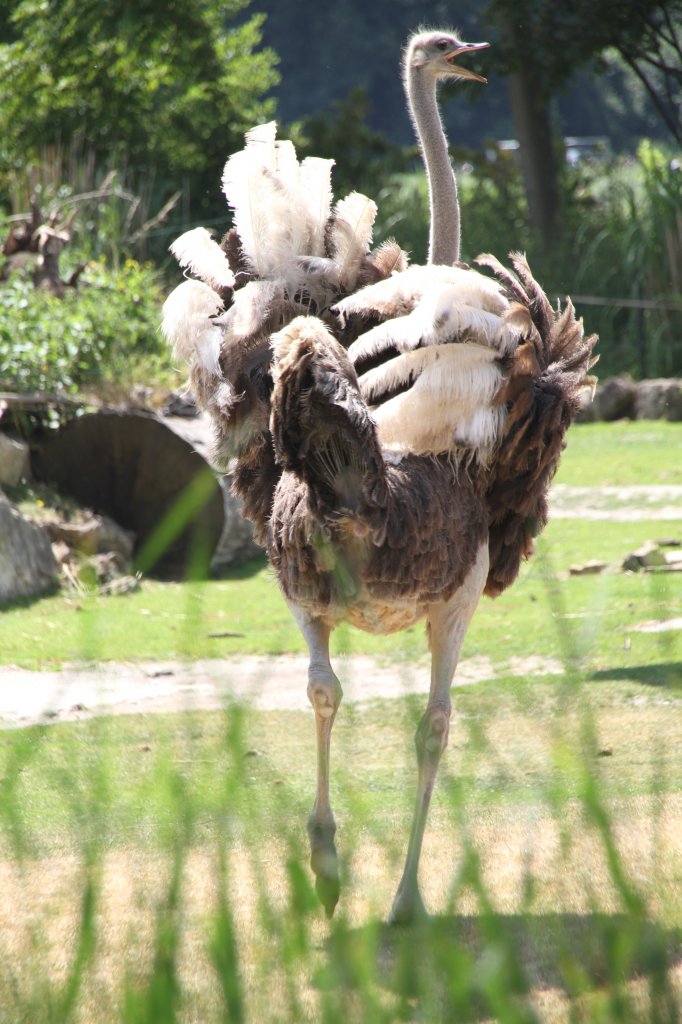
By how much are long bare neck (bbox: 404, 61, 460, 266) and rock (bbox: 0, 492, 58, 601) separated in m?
3.39

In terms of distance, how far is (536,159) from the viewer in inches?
687

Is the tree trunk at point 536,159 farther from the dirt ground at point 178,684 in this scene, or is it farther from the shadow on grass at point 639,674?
the shadow on grass at point 639,674

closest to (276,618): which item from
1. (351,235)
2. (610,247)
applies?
(351,235)

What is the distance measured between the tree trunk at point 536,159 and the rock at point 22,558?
34.3 ft

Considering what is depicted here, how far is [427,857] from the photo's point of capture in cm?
414

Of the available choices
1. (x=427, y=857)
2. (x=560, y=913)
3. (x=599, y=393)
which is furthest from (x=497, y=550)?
(x=599, y=393)

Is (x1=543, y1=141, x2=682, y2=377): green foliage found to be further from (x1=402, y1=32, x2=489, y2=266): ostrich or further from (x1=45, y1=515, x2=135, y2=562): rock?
(x1=402, y1=32, x2=489, y2=266): ostrich

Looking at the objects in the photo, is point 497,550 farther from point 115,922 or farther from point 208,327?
point 115,922

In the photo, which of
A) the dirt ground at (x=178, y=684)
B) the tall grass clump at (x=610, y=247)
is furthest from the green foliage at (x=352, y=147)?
the dirt ground at (x=178, y=684)

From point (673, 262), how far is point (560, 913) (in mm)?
14518

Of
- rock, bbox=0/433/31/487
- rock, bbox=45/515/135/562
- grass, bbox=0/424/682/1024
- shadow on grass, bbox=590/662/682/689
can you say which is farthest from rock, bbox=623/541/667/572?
rock, bbox=0/433/31/487

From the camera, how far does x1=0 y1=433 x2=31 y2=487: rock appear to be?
8.77 m

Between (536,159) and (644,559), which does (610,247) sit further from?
(644,559)

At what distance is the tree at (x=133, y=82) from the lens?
1296 cm
